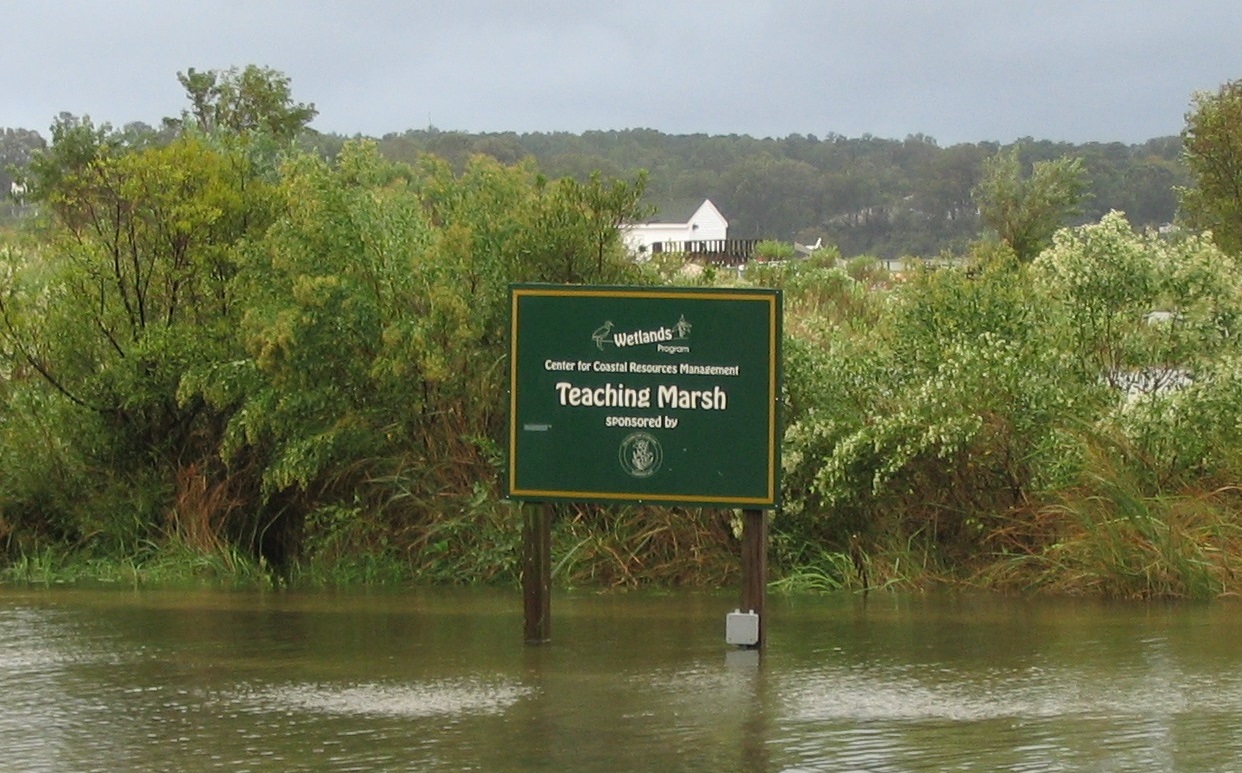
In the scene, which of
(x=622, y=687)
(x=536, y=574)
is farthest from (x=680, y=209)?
(x=622, y=687)

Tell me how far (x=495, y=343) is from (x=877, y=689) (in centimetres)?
563

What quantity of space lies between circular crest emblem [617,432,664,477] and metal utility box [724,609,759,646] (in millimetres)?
874

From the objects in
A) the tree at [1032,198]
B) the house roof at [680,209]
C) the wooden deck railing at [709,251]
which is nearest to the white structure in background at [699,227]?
the house roof at [680,209]

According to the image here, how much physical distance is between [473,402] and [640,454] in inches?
161

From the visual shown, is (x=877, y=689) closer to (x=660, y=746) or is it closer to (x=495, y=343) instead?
(x=660, y=746)

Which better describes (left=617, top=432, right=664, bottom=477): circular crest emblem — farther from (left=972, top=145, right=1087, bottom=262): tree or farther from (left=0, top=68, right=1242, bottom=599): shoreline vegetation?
(left=972, top=145, right=1087, bottom=262): tree

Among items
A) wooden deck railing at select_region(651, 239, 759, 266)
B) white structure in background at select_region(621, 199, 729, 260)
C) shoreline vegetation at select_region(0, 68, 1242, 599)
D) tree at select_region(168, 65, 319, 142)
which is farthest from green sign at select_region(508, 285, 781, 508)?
white structure in background at select_region(621, 199, 729, 260)

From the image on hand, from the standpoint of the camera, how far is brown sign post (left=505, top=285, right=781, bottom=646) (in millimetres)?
9328

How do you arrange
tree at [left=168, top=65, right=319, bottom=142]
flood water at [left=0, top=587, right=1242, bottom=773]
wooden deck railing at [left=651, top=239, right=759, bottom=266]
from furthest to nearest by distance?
tree at [left=168, top=65, right=319, bottom=142], wooden deck railing at [left=651, top=239, right=759, bottom=266], flood water at [left=0, top=587, right=1242, bottom=773]

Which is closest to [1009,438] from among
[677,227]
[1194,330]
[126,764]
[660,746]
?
[1194,330]

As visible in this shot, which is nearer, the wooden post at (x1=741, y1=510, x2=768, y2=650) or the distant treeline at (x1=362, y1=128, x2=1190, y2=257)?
the wooden post at (x1=741, y1=510, x2=768, y2=650)

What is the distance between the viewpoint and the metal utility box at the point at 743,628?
9.39 metres

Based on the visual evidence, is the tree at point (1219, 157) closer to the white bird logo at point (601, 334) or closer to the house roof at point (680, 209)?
the white bird logo at point (601, 334)

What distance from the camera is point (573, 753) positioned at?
277 inches
